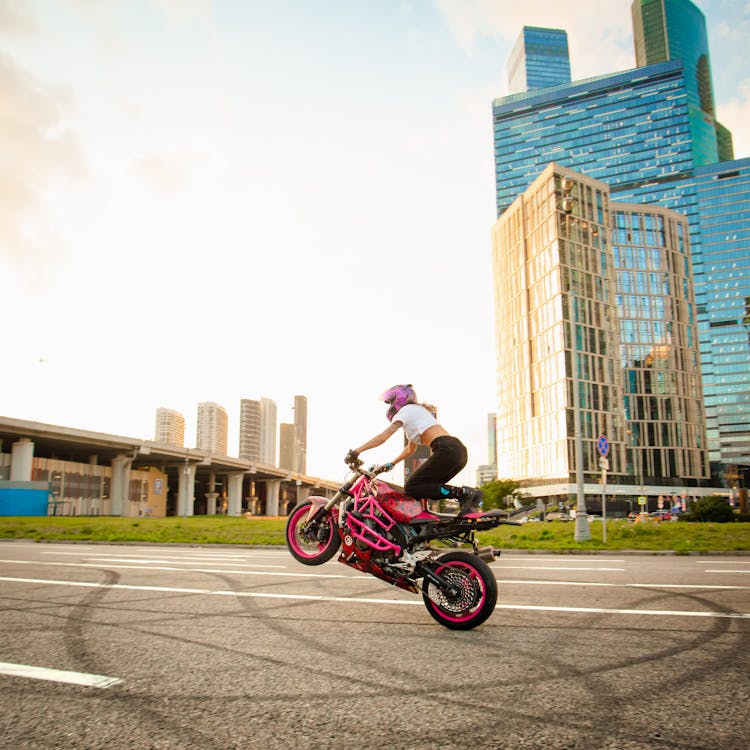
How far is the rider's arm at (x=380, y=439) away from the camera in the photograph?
5.94m

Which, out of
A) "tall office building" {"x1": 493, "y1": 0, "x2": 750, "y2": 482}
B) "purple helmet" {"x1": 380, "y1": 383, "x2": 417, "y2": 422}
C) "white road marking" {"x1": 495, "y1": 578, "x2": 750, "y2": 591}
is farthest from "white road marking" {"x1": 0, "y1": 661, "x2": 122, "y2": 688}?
"tall office building" {"x1": 493, "y1": 0, "x2": 750, "y2": 482}

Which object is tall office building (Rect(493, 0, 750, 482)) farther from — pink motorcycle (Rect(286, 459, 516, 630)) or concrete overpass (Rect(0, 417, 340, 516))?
pink motorcycle (Rect(286, 459, 516, 630))

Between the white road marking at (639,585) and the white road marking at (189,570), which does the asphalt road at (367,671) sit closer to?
the white road marking at (639,585)

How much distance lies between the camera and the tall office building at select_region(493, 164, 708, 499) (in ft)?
340

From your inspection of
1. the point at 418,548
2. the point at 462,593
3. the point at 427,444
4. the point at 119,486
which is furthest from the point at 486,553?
the point at 119,486

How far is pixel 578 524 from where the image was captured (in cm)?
1830

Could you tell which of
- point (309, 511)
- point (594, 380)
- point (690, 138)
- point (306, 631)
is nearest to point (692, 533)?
point (309, 511)

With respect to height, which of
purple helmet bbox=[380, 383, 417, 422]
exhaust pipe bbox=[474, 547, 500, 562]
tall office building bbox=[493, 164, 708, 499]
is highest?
tall office building bbox=[493, 164, 708, 499]

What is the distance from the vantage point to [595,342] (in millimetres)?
105188

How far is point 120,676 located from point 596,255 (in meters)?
116

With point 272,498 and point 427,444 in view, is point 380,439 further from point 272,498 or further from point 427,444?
point 272,498

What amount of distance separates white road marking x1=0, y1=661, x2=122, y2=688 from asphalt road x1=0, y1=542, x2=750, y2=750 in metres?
0.02

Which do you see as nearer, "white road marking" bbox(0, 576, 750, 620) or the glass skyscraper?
"white road marking" bbox(0, 576, 750, 620)

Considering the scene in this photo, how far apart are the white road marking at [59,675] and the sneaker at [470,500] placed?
3033mm
